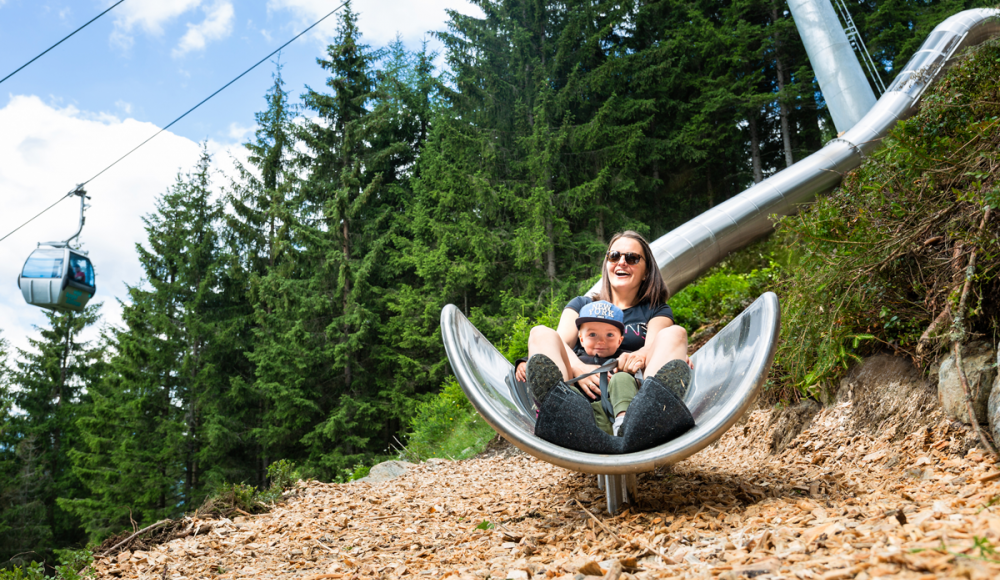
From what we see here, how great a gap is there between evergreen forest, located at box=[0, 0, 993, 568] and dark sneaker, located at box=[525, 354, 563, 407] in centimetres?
797

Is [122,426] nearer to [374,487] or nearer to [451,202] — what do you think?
[451,202]

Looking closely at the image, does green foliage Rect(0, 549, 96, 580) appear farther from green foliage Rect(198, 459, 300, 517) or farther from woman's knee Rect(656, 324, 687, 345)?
woman's knee Rect(656, 324, 687, 345)

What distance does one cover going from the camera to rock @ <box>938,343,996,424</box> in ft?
6.52

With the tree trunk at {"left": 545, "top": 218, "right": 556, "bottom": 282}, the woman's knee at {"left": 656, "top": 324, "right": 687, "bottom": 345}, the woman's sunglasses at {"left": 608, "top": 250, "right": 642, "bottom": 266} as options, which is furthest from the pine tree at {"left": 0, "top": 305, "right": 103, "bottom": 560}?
the woman's knee at {"left": 656, "top": 324, "right": 687, "bottom": 345}

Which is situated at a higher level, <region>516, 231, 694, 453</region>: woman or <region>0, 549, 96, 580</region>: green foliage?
<region>516, 231, 694, 453</region>: woman

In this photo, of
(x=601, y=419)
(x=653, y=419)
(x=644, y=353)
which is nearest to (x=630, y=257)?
(x=644, y=353)

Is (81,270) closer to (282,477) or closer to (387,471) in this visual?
(282,477)

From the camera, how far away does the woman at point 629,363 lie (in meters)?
1.84

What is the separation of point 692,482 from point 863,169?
1768mm

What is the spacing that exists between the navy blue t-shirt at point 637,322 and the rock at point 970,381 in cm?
101

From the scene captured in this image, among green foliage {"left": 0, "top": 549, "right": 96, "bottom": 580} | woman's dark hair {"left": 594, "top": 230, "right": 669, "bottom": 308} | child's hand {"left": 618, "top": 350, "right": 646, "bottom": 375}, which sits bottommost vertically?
green foliage {"left": 0, "top": 549, "right": 96, "bottom": 580}

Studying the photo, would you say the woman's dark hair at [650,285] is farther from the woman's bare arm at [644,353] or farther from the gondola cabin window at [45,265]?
the gondola cabin window at [45,265]

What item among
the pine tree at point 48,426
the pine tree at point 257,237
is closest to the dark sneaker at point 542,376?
the pine tree at point 257,237

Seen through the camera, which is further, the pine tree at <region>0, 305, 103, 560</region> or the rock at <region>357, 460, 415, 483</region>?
the pine tree at <region>0, 305, 103, 560</region>
